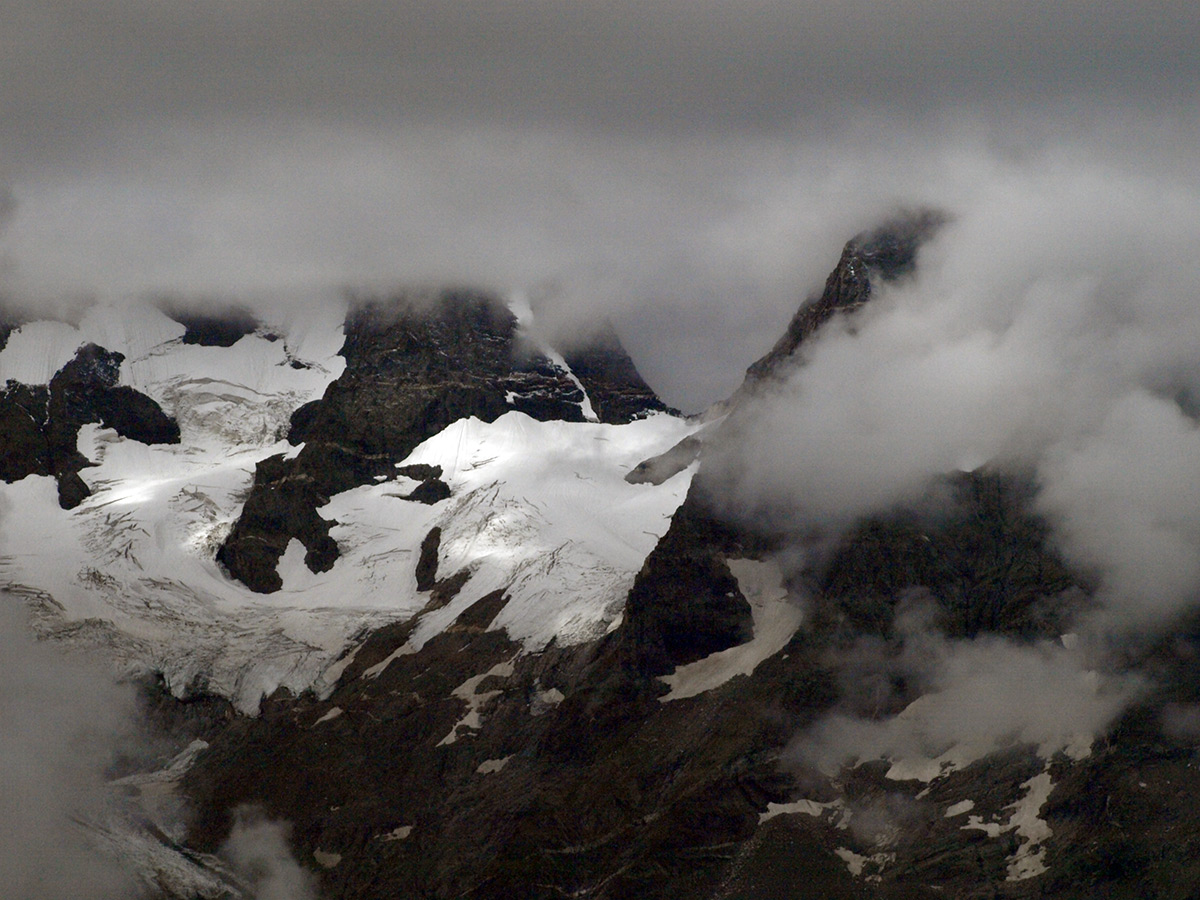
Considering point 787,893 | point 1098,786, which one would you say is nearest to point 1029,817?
point 1098,786

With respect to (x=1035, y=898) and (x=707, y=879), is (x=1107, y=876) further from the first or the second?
(x=707, y=879)

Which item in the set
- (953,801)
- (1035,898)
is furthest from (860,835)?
(1035,898)

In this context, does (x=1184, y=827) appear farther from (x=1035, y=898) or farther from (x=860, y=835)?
(x=860, y=835)

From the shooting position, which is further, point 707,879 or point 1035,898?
point 707,879

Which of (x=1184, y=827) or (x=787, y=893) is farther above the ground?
(x=1184, y=827)

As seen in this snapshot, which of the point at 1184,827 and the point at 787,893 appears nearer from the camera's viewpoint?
the point at 1184,827

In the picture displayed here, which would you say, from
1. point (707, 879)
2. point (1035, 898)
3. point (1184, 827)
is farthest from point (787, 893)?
point (1184, 827)

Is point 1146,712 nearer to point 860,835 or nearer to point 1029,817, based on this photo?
point 1029,817

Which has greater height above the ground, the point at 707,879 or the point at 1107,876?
the point at 1107,876
